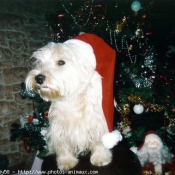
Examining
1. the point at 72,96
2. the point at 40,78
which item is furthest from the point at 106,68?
the point at 40,78

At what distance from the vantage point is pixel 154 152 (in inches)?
84.7

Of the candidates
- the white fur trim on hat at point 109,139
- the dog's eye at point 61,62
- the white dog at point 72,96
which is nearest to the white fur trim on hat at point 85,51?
the white dog at point 72,96

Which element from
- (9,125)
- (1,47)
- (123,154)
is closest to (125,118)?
(123,154)

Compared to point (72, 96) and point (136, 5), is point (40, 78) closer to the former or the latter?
point (72, 96)

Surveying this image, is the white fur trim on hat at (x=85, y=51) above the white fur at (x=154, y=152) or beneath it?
above

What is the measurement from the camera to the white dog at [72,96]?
1.62 metres

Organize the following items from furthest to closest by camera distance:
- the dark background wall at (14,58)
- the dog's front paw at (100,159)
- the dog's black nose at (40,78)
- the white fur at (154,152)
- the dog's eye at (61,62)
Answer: the dark background wall at (14,58)
the white fur at (154,152)
the dog's front paw at (100,159)
the dog's eye at (61,62)
the dog's black nose at (40,78)

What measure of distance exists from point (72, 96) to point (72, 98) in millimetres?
22

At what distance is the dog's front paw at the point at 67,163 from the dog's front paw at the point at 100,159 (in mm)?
161

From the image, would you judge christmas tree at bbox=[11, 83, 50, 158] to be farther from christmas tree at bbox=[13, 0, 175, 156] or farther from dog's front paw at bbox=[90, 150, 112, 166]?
dog's front paw at bbox=[90, 150, 112, 166]

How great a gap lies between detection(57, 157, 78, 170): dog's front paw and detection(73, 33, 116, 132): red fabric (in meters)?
0.45

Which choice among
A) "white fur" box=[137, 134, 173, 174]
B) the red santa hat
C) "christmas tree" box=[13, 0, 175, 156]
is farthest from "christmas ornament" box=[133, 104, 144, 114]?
the red santa hat

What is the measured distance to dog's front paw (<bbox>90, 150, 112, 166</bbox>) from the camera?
177 cm

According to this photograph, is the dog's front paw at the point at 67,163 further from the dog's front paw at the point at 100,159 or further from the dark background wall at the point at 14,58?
the dark background wall at the point at 14,58
